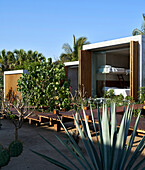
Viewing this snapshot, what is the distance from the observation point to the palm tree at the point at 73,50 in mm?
25016

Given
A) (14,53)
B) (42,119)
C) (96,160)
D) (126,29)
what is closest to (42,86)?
(42,119)

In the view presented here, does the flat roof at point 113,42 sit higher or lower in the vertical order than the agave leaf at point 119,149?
higher

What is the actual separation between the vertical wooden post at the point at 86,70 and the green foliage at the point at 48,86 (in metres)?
3.11

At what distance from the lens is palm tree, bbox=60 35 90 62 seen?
82.1 ft

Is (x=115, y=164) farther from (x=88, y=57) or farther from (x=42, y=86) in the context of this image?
(x=88, y=57)

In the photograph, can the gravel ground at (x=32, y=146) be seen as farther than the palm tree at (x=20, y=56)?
No

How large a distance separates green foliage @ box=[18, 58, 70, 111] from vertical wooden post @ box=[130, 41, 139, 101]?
118 inches

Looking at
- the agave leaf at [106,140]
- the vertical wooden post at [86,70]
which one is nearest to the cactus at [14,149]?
the agave leaf at [106,140]

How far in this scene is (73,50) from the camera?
84.8ft

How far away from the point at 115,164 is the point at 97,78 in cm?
1073

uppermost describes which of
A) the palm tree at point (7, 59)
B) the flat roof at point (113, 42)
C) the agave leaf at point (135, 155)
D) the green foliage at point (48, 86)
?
the palm tree at point (7, 59)

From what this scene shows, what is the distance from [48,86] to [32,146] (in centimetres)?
354

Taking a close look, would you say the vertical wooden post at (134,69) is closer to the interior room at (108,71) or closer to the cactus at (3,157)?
the interior room at (108,71)

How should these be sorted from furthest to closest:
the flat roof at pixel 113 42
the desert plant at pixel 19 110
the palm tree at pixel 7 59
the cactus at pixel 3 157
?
1. the palm tree at pixel 7 59
2. the flat roof at pixel 113 42
3. the desert plant at pixel 19 110
4. the cactus at pixel 3 157
